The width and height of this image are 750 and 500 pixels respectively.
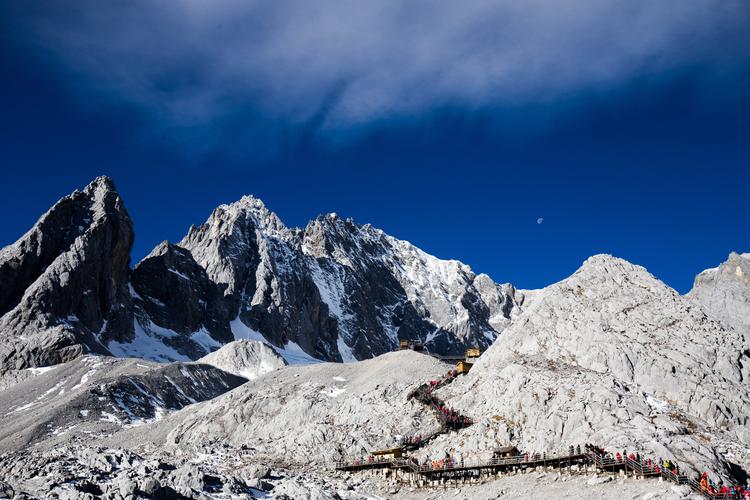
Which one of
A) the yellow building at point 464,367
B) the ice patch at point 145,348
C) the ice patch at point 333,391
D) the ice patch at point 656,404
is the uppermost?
the ice patch at point 145,348

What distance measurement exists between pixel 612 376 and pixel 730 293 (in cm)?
7085

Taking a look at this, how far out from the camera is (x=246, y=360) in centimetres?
16050

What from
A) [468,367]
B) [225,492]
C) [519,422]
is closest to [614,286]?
[468,367]

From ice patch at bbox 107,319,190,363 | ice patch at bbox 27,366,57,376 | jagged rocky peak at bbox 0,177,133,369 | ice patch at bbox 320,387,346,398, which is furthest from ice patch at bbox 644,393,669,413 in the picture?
ice patch at bbox 107,319,190,363

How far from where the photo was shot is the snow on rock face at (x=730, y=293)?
11731 centimetres

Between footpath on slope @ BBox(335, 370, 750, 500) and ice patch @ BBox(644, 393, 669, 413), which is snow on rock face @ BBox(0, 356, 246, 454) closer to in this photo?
footpath on slope @ BBox(335, 370, 750, 500)

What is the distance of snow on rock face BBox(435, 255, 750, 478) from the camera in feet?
186

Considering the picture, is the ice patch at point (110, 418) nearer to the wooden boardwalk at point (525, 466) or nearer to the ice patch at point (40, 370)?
the ice patch at point (40, 370)

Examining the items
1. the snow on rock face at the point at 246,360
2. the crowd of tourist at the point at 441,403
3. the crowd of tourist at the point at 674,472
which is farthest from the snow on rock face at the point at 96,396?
the crowd of tourist at the point at 674,472

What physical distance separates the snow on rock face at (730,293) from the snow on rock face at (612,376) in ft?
147

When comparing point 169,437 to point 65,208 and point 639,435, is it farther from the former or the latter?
point 65,208

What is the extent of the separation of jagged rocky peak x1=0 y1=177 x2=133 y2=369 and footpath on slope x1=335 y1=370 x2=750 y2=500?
109450 mm

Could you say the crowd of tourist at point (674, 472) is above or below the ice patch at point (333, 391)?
below

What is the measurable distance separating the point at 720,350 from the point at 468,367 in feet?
85.6
